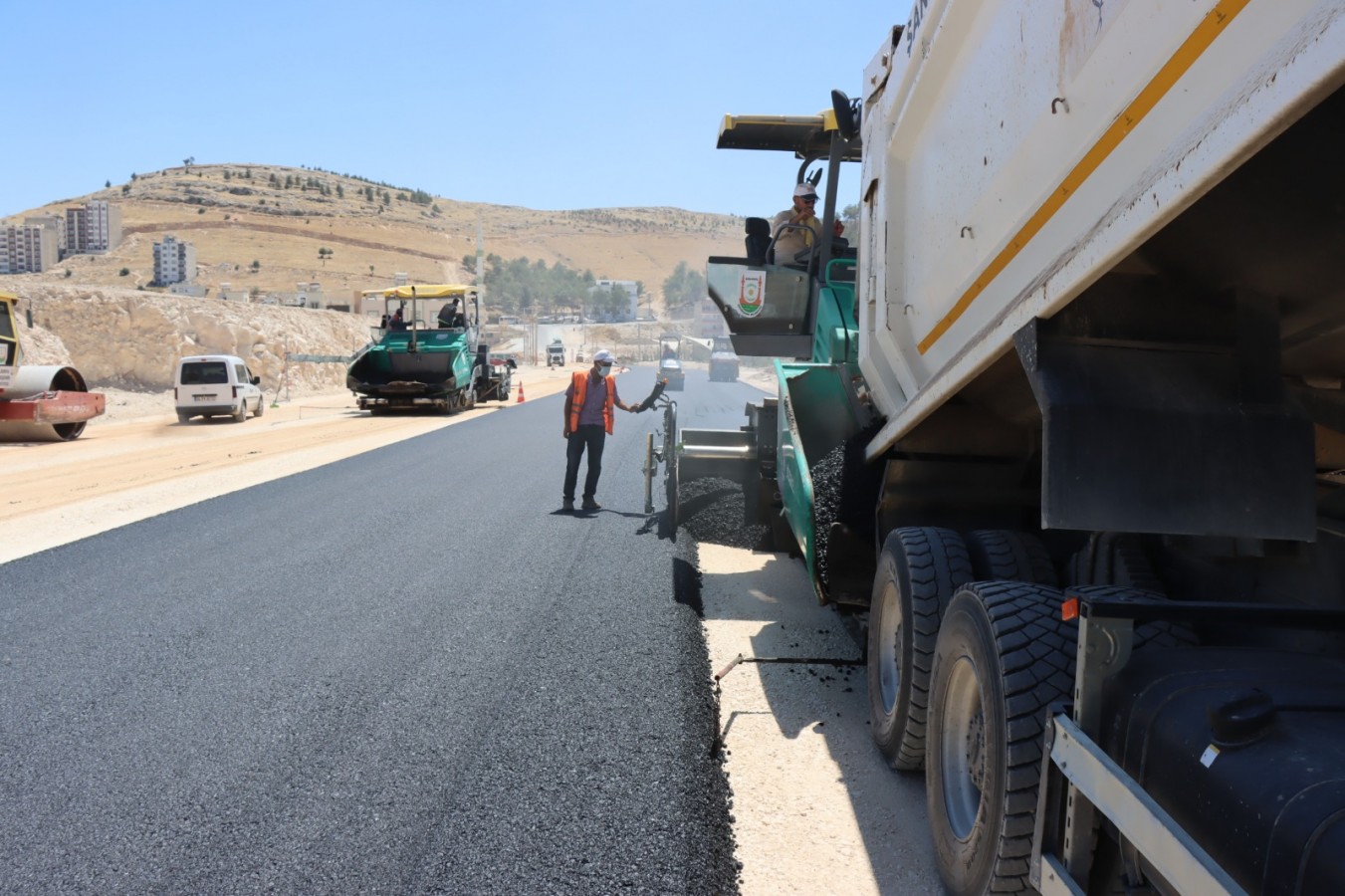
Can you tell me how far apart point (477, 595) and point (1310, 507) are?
4.73 meters

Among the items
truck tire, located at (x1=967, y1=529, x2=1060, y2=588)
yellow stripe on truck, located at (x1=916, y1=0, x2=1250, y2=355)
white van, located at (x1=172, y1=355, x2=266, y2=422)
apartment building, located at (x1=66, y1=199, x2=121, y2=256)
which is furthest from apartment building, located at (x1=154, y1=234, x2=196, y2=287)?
yellow stripe on truck, located at (x1=916, y1=0, x2=1250, y2=355)

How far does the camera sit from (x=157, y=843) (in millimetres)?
3246

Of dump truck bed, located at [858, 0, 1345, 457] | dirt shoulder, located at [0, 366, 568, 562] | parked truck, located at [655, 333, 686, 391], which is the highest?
dump truck bed, located at [858, 0, 1345, 457]

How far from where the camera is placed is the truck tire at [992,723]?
Answer: 2.59 metres

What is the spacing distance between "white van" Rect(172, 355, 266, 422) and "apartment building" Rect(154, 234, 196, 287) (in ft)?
159

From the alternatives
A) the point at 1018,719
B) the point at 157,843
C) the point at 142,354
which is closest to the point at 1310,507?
the point at 1018,719

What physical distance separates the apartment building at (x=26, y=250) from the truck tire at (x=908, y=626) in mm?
84310

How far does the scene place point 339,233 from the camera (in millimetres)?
96812

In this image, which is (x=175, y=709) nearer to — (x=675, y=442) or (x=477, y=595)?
(x=477, y=595)

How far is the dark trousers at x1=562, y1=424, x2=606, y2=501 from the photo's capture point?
31.7 ft

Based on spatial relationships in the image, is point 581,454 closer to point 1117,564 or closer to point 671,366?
point 1117,564

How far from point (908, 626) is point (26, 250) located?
286 ft

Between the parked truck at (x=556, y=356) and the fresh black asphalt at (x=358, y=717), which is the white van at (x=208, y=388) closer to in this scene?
the fresh black asphalt at (x=358, y=717)

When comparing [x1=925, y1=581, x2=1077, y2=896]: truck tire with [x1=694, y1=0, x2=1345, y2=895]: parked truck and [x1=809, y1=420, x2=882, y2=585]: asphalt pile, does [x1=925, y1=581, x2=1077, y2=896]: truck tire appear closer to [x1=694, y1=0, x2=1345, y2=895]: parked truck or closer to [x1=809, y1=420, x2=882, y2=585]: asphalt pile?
[x1=694, y1=0, x2=1345, y2=895]: parked truck
